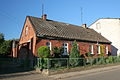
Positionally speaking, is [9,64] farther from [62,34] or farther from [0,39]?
[62,34]

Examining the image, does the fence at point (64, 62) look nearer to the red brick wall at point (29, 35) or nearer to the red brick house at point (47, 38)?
the red brick house at point (47, 38)

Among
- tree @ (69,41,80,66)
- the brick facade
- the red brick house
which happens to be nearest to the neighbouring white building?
the red brick house

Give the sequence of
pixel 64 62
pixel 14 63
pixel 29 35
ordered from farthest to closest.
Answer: pixel 29 35 → pixel 14 63 → pixel 64 62

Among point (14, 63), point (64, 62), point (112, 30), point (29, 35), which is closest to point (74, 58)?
point (64, 62)

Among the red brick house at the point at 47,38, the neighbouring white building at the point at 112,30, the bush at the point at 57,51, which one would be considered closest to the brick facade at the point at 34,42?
the red brick house at the point at 47,38

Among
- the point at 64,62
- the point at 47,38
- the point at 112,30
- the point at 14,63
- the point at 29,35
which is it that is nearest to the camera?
the point at 64,62

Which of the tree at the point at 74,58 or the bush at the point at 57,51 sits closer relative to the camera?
the tree at the point at 74,58

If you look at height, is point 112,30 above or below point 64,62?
above

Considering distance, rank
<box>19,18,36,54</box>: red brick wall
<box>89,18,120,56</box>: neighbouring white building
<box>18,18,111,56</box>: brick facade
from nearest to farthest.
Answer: <box>18,18,111,56</box>: brick facade, <box>19,18,36,54</box>: red brick wall, <box>89,18,120,56</box>: neighbouring white building

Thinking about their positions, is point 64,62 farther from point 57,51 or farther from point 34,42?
point 34,42

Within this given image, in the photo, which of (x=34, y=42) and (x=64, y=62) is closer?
(x=64, y=62)

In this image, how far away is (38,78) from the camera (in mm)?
12203

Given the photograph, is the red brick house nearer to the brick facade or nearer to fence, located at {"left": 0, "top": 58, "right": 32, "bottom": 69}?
the brick facade

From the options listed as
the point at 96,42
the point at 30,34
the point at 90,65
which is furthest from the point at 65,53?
the point at 96,42
